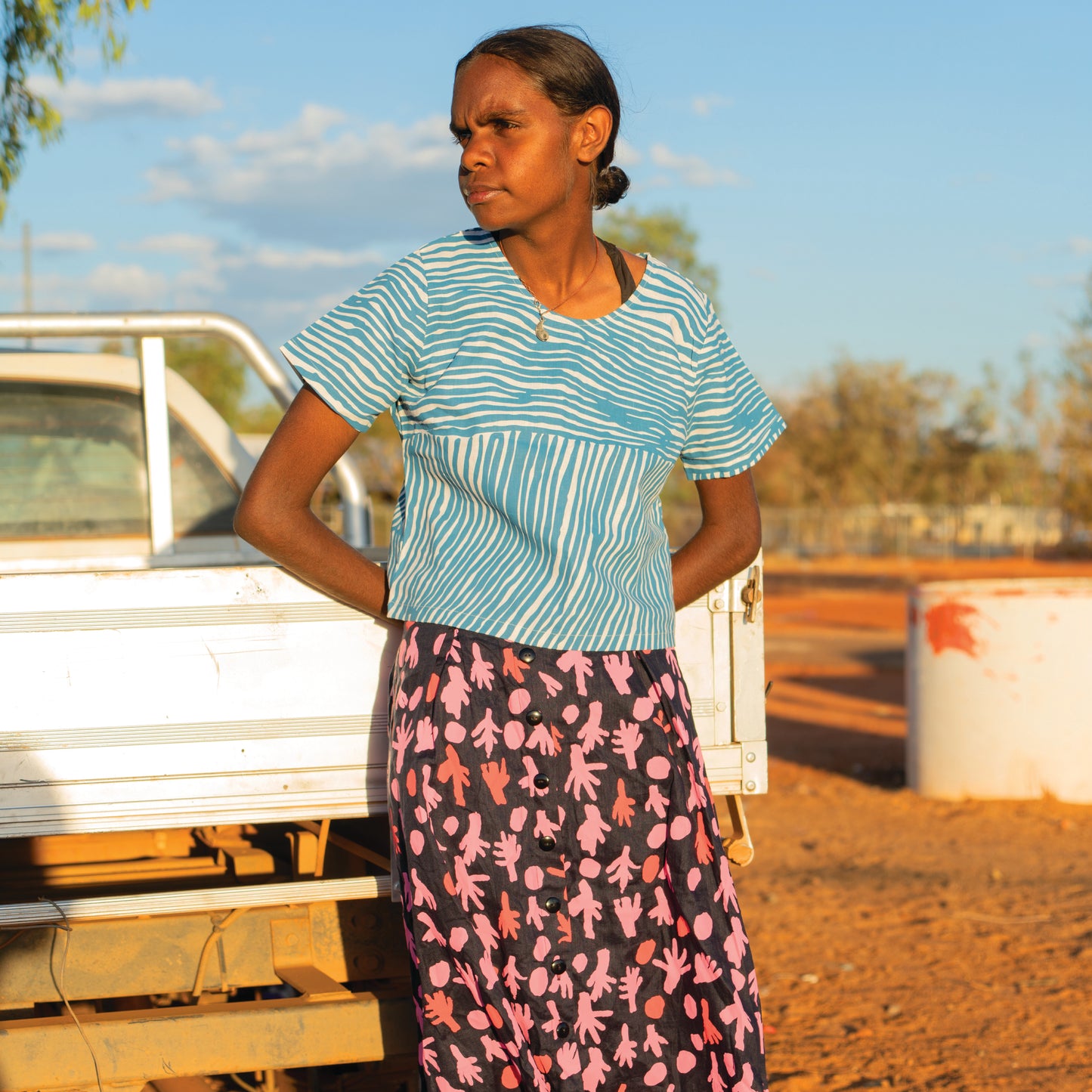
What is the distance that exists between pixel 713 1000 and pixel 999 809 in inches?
209

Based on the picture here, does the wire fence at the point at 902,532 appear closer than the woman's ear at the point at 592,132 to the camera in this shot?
No

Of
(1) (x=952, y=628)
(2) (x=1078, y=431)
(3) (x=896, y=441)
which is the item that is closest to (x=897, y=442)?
(3) (x=896, y=441)

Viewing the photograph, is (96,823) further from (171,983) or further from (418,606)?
(418,606)

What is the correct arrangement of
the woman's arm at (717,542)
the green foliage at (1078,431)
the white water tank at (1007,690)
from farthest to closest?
the green foliage at (1078,431) → the white water tank at (1007,690) → the woman's arm at (717,542)

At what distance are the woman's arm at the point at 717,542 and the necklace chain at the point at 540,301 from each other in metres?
0.42

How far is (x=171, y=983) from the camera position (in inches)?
92.7

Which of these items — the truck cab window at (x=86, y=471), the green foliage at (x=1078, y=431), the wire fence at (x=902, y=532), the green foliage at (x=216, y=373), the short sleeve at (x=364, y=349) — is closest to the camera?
the short sleeve at (x=364, y=349)

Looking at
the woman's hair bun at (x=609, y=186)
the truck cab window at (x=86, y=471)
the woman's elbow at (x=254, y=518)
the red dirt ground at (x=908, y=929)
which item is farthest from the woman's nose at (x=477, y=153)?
the red dirt ground at (x=908, y=929)

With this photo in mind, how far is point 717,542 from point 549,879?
696 millimetres

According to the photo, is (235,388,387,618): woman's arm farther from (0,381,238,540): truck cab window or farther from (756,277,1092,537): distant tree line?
(756,277,1092,537): distant tree line

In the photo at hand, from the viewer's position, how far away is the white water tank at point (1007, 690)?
6.66m

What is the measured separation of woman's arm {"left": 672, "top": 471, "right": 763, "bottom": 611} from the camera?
2209 millimetres

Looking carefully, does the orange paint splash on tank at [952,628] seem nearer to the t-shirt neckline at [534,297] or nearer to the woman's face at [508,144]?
the t-shirt neckline at [534,297]

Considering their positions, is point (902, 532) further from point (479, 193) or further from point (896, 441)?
point (479, 193)
